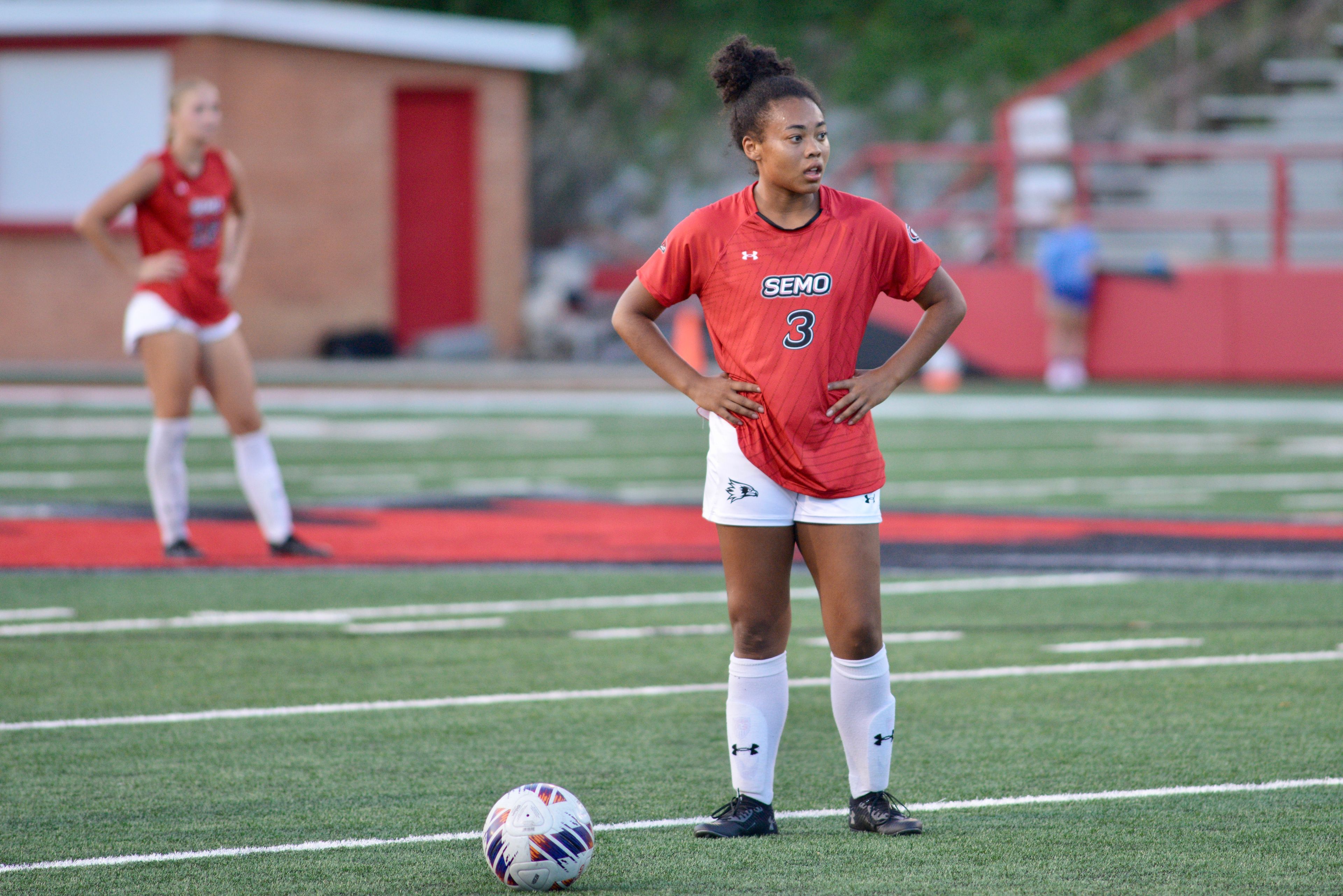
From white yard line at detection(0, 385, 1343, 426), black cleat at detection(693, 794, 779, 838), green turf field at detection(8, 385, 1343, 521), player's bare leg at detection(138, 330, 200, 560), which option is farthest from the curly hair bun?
white yard line at detection(0, 385, 1343, 426)

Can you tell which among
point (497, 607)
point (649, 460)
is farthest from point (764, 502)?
point (649, 460)

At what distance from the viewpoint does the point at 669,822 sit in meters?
5.23

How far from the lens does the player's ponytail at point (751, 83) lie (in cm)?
503

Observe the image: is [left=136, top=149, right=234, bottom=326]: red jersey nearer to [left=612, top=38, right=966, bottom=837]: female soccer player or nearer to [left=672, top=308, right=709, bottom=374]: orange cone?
[left=612, top=38, right=966, bottom=837]: female soccer player

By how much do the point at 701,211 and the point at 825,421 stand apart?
2.21 feet

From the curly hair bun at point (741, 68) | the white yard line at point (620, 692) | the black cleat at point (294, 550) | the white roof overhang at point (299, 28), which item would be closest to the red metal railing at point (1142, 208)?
the white roof overhang at point (299, 28)

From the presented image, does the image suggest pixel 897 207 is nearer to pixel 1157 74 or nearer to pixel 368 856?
pixel 1157 74

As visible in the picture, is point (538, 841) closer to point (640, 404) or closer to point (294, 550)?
point (294, 550)

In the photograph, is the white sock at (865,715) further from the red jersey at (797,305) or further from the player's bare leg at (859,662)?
the red jersey at (797,305)

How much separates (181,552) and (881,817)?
5.85 m

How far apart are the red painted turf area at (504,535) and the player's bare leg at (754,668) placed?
4.98 m

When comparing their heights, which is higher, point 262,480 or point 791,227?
point 791,227

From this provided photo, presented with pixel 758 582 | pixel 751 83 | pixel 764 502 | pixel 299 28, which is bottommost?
pixel 758 582

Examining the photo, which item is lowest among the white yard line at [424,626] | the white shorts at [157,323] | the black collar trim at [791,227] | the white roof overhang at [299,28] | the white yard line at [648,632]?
the white yard line at [648,632]
